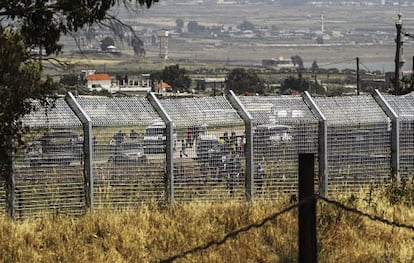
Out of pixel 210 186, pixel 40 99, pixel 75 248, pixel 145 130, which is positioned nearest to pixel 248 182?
pixel 210 186

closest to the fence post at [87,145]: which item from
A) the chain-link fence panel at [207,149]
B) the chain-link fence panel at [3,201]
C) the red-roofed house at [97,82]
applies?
the chain-link fence panel at [3,201]

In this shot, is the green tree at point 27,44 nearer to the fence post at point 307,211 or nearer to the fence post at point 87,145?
the fence post at point 87,145

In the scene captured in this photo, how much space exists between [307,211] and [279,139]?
366 inches

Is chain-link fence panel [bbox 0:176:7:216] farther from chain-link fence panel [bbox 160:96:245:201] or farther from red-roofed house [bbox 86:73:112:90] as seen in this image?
red-roofed house [bbox 86:73:112:90]

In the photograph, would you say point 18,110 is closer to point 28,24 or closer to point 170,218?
point 28,24

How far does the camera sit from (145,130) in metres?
19.0

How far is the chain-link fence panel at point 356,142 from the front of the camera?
20.3m

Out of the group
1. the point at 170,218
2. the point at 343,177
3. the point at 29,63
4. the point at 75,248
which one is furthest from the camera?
the point at 343,177

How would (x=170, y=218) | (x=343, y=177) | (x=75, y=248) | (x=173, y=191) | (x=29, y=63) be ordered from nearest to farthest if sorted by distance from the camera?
(x=29, y=63) < (x=75, y=248) < (x=170, y=218) < (x=173, y=191) < (x=343, y=177)

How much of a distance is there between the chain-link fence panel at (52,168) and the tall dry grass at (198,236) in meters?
0.51

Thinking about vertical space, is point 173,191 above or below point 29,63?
below

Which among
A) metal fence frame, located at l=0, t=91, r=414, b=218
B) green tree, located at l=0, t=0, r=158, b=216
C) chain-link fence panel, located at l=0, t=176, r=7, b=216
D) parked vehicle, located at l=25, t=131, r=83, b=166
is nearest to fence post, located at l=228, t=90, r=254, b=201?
metal fence frame, located at l=0, t=91, r=414, b=218

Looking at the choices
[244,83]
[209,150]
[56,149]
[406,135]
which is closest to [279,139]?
[209,150]

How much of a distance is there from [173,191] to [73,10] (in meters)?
5.01
